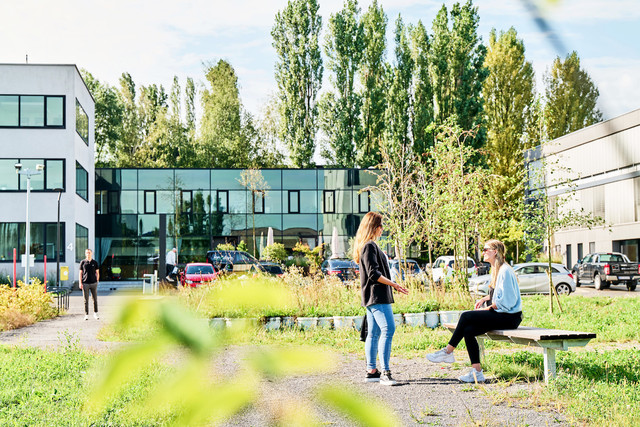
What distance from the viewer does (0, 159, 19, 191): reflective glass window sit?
1172 inches

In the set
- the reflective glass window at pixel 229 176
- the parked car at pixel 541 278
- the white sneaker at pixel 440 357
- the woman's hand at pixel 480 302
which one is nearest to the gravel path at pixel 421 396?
the white sneaker at pixel 440 357

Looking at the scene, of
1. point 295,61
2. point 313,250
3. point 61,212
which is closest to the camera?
point 295,61

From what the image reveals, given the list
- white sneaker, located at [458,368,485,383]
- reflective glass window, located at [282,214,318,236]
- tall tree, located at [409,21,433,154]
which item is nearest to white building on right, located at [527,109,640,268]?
tall tree, located at [409,21,433,154]

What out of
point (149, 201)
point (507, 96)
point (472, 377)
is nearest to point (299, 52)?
point (149, 201)

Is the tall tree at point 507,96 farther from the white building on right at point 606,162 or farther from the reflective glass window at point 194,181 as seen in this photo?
the reflective glass window at point 194,181

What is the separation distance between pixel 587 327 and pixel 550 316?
2.00 m

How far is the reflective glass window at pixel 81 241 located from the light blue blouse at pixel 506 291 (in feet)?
89.3

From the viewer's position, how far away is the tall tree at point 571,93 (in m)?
0.67

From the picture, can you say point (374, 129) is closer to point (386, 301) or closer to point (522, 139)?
point (386, 301)

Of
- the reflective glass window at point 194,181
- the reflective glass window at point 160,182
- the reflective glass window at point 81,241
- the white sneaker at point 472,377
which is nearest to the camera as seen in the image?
the reflective glass window at point 160,182

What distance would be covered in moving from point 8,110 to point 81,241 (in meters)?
7.04

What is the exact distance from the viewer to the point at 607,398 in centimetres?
604

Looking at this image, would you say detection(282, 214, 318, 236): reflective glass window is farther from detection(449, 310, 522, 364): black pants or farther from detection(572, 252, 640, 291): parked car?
detection(449, 310, 522, 364): black pants

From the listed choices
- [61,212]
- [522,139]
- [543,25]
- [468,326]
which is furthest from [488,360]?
[61,212]
